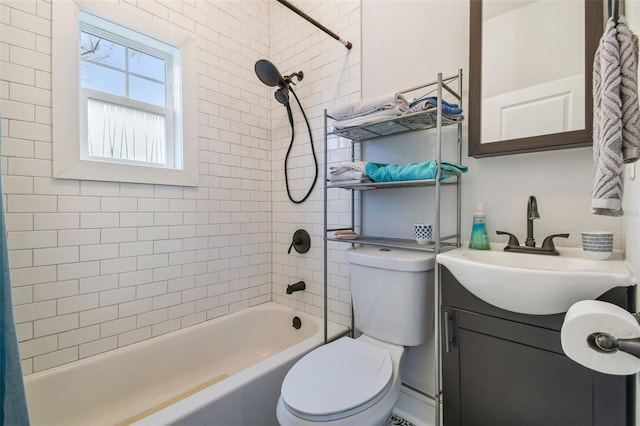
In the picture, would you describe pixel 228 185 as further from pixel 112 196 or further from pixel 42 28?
pixel 42 28

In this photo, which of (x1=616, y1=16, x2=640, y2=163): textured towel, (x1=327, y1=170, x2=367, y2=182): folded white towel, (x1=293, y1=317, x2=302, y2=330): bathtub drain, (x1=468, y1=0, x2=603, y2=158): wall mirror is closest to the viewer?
(x1=616, y1=16, x2=640, y2=163): textured towel

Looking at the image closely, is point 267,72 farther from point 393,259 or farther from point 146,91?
point 393,259

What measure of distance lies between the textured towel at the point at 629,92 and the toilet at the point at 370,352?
762mm

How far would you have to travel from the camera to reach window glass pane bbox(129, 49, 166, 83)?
66.3 inches

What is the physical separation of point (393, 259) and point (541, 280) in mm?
585

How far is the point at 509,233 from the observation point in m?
1.25

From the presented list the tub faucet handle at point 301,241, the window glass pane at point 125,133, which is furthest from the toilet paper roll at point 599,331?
the window glass pane at point 125,133

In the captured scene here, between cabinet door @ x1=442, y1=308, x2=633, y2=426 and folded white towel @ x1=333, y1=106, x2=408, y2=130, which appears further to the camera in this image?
folded white towel @ x1=333, y1=106, x2=408, y2=130

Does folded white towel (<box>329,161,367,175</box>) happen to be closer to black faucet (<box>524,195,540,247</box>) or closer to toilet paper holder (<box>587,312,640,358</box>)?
black faucet (<box>524,195,540,247</box>)

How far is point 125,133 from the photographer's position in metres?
1.64

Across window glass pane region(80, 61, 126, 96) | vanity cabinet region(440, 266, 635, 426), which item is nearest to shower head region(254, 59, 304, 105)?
window glass pane region(80, 61, 126, 96)

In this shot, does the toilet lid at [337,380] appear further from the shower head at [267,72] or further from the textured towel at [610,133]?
the shower head at [267,72]

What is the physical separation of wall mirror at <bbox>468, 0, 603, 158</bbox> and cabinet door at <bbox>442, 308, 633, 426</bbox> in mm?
737

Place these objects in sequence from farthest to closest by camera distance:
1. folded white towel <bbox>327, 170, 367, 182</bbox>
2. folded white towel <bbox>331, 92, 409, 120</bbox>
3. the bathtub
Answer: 1. folded white towel <bbox>327, 170, 367, 182</bbox>
2. folded white towel <bbox>331, 92, 409, 120</bbox>
3. the bathtub
